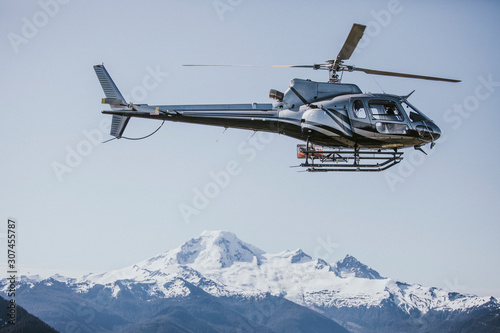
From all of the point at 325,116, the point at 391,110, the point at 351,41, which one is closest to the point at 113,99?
the point at 325,116

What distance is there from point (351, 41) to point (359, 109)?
3.47 m

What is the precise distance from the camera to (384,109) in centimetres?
3064

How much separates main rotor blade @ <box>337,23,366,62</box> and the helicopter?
5cm

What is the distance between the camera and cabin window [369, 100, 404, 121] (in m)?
30.4

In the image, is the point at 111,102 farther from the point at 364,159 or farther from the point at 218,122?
the point at 364,159

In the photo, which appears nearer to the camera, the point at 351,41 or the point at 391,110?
the point at 351,41

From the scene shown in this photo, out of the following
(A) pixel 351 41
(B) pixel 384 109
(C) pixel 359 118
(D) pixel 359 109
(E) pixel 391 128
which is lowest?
→ (E) pixel 391 128

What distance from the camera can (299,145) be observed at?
32375 millimetres

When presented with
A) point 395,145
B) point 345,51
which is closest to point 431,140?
point 395,145

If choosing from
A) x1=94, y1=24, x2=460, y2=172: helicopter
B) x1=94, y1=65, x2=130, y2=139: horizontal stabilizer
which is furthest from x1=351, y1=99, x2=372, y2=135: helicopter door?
x1=94, y1=65, x2=130, y2=139: horizontal stabilizer

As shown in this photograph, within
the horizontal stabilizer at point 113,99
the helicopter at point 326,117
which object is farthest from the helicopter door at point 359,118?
the horizontal stabilizer at point 113,99

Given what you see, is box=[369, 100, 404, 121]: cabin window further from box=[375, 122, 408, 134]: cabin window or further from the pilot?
box=[375, 122, 408, 134]: cabin window

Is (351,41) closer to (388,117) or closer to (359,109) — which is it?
(359,109)

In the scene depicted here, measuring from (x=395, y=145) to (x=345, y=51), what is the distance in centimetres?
523
